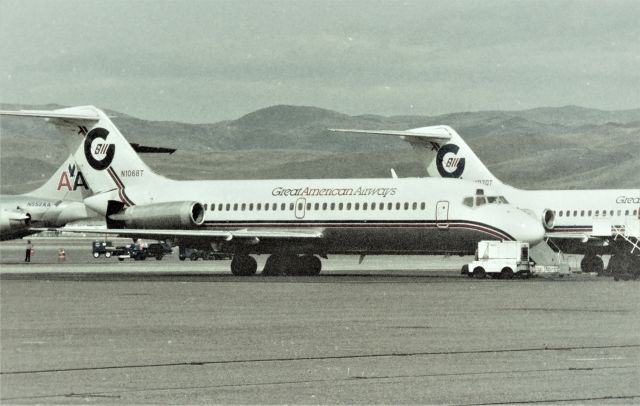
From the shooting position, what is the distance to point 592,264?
170ft

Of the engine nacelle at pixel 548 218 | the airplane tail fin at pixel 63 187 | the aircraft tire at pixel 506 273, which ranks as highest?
the airplane tail fin at pixel 63 187

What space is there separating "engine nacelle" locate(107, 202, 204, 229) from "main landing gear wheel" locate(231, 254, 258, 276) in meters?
2.53

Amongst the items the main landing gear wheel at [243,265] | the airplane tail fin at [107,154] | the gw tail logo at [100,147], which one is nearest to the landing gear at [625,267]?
the main landing gear wheel at [243,265]

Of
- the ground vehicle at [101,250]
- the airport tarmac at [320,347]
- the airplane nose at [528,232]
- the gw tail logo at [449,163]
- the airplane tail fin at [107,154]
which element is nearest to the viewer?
the airport tarmac at [320,347]

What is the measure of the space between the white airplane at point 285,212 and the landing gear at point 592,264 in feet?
29.1

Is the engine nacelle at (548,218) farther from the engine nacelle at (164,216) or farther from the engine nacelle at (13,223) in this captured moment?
the engine nacelle at (13,223)

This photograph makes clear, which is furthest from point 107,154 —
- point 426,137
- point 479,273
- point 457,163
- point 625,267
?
point 625,267

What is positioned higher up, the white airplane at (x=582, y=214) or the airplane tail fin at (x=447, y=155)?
the airplane tail fin at (x=447, y=155)

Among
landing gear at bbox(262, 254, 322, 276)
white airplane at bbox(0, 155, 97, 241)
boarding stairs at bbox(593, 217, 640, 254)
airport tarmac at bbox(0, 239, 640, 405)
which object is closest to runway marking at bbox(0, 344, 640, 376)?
airport tarmac at bbox(0, 239, 640, 405)

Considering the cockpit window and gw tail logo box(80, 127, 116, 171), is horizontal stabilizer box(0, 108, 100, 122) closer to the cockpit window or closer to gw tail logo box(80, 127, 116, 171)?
gw tail logo box(80, 127, 116, 171)

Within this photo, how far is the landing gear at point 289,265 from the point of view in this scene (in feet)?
154

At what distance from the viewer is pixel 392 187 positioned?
4603 centimetres

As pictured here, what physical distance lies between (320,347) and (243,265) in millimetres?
28919

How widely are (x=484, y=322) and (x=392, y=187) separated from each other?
23667mm
